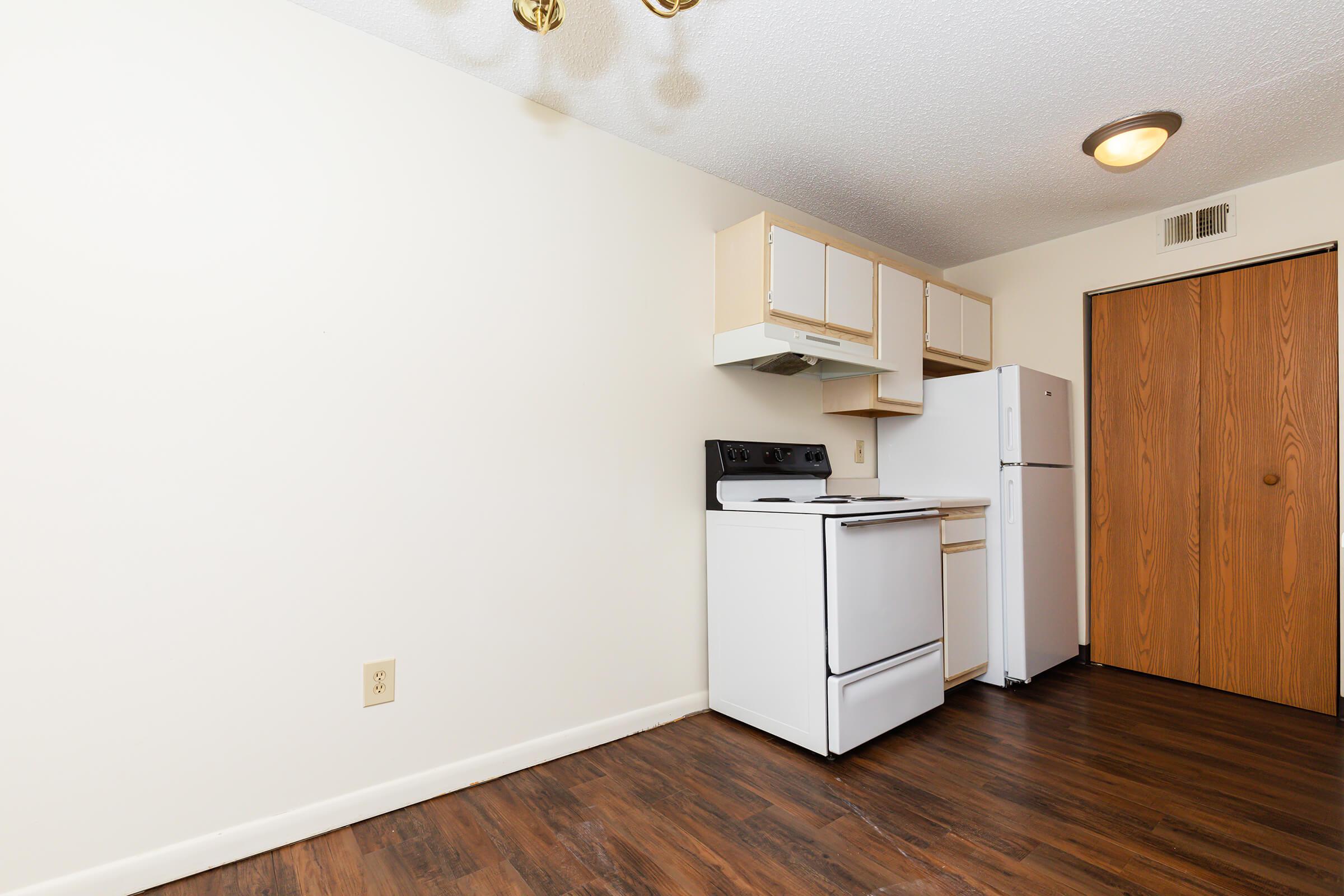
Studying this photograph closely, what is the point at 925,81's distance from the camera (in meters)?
2.11

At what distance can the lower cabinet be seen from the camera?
274cm

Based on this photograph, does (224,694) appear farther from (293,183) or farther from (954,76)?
(954,76)

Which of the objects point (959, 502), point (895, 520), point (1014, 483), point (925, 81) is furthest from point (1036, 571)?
point (925, 81)

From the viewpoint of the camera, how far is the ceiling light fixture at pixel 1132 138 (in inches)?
90.7

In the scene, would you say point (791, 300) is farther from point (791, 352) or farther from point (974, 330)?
point (974, 330)

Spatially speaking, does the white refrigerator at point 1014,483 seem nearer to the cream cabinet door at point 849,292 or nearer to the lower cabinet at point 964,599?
the lower cabinet at point 964,599

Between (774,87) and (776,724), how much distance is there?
2.17 metres

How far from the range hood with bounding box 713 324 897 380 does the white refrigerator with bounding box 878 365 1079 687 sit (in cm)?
50

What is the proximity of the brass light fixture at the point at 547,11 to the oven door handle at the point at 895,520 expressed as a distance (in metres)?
1.54

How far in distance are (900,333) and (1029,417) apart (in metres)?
0.70

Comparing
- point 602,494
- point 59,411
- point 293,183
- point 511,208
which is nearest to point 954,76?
point 511,208

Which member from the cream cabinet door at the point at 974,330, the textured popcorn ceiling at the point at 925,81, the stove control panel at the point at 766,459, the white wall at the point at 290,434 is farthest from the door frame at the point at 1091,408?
the white wall at the point at 290,434

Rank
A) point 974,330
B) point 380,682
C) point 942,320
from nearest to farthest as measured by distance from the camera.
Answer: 1. point 380,682
2. point 942,320
3. point 974,330

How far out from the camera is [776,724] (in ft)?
7.68
